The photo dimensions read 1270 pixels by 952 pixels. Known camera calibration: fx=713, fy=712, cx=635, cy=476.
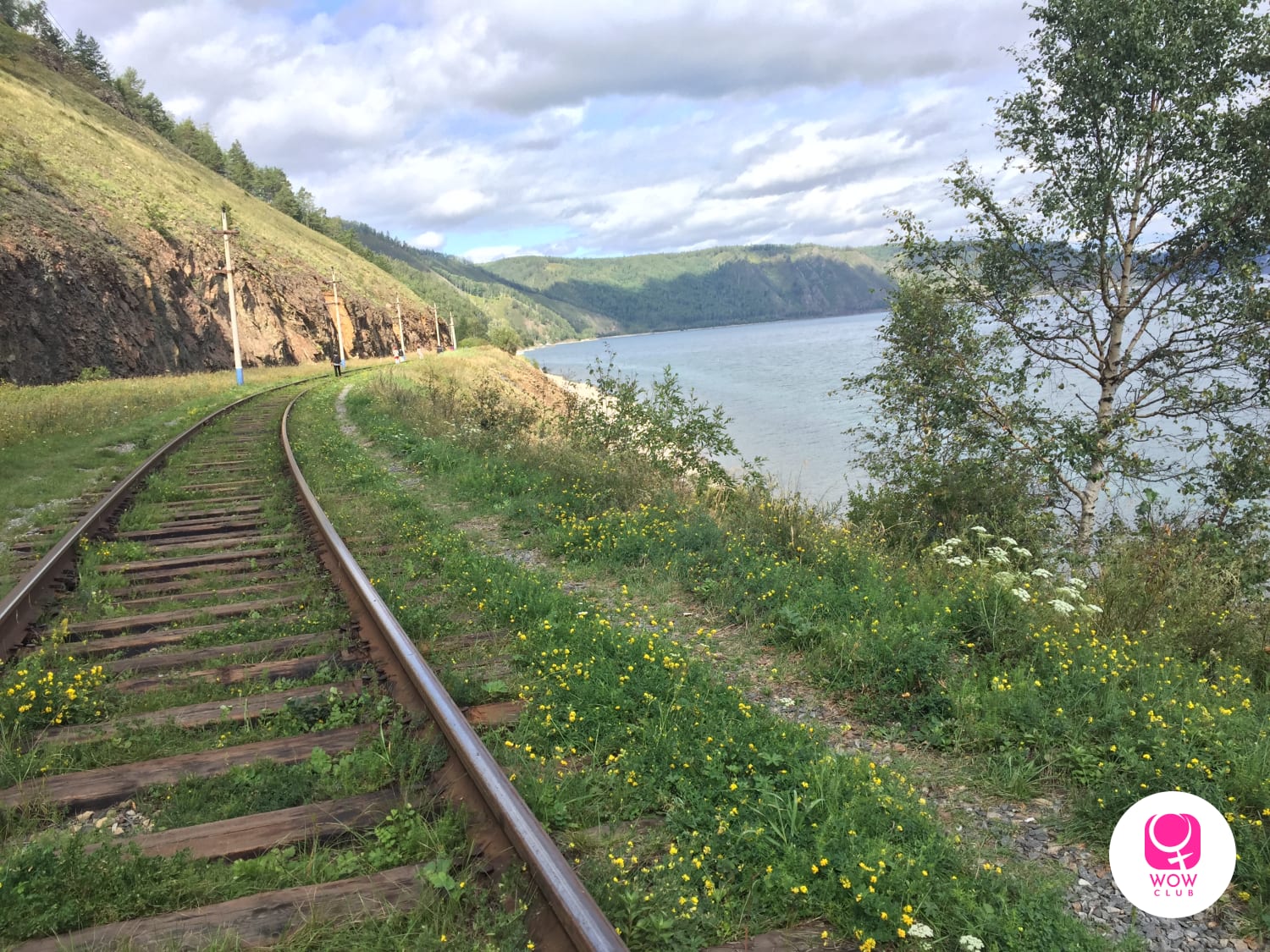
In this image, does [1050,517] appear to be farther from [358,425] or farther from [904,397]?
[358,425]

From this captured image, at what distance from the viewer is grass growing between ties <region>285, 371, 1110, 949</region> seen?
2691 millimetres

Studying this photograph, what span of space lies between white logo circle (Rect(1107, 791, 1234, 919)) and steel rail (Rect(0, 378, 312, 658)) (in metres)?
6.21

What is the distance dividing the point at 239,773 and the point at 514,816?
1.48 meters

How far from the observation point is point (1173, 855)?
10.5 ft

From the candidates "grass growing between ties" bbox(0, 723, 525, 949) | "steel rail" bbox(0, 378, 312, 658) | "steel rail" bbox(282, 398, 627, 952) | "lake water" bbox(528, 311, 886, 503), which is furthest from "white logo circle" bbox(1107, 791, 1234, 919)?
"lake water" bbox(528, 311, 886, 503)

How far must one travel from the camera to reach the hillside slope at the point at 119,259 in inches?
997

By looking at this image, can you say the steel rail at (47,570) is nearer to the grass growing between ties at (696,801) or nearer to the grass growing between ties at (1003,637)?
the grass growing between ties at (696,801)

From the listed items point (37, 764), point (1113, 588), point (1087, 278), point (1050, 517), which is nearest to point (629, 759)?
point (37, 764)

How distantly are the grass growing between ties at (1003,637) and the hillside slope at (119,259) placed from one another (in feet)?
85.0

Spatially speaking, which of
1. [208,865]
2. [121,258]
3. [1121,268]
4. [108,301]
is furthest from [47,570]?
[121,258]

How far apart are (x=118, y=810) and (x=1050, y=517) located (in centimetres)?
1059

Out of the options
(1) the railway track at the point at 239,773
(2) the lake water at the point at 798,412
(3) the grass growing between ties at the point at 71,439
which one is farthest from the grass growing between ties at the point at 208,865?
(2) the lake water at the point at 798,412

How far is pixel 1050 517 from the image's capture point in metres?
9.93

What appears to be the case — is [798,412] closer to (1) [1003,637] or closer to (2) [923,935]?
(1) [1003,637]
